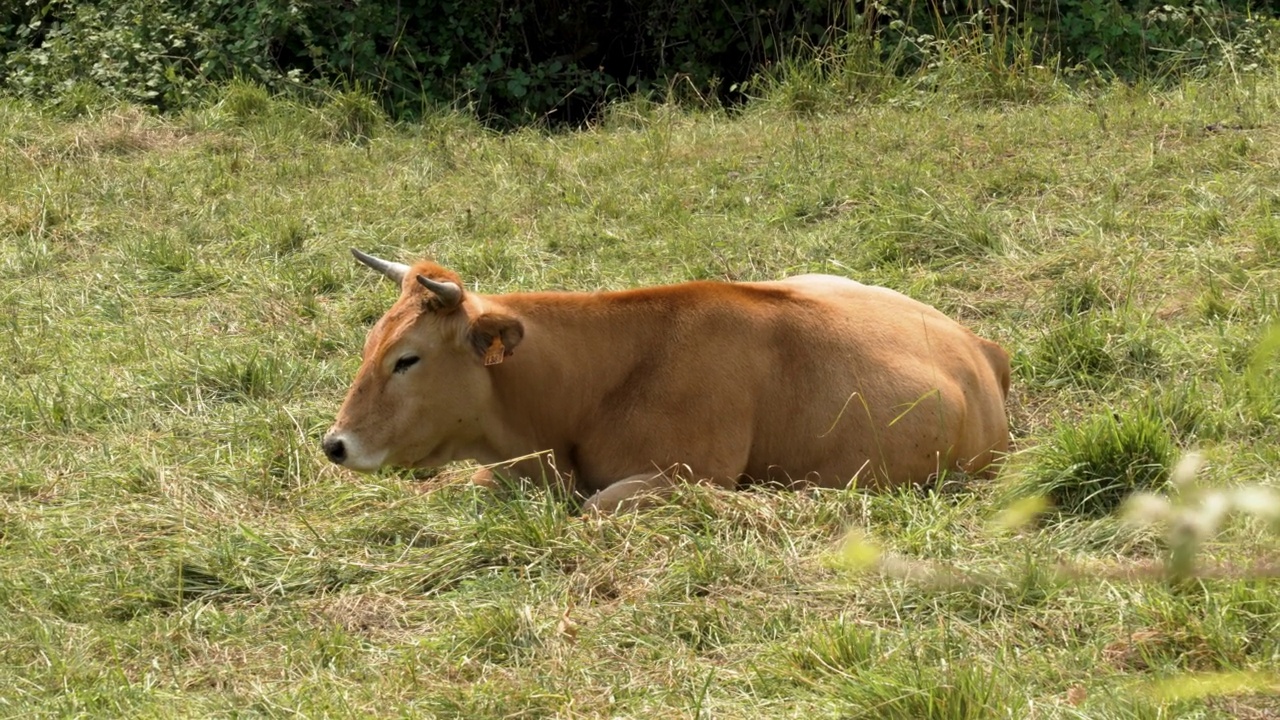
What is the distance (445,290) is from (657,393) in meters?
0.89

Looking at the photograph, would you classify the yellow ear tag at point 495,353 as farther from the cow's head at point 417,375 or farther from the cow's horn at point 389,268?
the cow's horn at point 389,268

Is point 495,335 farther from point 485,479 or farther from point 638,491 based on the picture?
point 638,491

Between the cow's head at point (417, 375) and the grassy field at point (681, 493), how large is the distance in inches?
7.8

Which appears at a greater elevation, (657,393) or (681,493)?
(657,393)

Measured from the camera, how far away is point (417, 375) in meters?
6.13

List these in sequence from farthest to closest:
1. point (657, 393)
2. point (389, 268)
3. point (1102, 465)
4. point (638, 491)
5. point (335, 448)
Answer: point (389, 268)
point (657, 393)
point (335, 448)
point (638, 491)
point (1102, 465)

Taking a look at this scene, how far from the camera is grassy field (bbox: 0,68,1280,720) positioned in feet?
14.6

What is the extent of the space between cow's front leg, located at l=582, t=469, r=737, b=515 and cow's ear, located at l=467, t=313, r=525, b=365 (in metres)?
0.65

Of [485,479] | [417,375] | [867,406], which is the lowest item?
[485,479]

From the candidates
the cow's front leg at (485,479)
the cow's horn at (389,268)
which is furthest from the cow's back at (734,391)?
the cow's horn at (389,268)

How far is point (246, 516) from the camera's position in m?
6.02

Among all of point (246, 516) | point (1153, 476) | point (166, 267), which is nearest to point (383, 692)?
point (246, 516)

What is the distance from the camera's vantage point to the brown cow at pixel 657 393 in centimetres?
610

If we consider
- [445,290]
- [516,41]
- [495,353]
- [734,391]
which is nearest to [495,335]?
[495,353]
